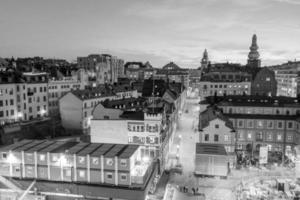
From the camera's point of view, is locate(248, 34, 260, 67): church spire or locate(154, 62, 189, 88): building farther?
locate(154, 62, 189, 88): building

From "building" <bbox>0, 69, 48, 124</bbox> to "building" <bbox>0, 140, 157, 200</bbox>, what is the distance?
23.3 m

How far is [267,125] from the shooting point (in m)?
45.8

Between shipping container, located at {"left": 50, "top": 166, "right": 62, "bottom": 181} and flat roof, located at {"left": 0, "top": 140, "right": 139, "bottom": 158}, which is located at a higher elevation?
flat roof, located at {"left": 0, "top": 140, "right": 139, "bottom": 158}

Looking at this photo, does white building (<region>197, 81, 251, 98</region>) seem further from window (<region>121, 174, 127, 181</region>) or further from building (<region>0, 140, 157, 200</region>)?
window (<region>121, 174, 127, 181</region>)

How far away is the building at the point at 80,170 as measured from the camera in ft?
91.0

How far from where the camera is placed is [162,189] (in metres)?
32.8

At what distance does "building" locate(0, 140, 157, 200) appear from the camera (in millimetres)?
27734

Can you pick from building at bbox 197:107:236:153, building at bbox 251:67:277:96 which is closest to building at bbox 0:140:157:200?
building at bbox 197:107:236:153

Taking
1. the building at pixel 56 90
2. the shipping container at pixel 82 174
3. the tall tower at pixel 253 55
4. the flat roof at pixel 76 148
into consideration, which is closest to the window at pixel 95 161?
the flat roof at pixel 76 148

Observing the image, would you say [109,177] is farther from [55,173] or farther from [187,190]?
[187,190]

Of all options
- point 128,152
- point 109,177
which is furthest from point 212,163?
point 109,177

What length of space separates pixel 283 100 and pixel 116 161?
36350mm

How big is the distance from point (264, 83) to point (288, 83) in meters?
26.5

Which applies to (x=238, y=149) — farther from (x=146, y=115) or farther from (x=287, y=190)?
(x=146, y=115)
